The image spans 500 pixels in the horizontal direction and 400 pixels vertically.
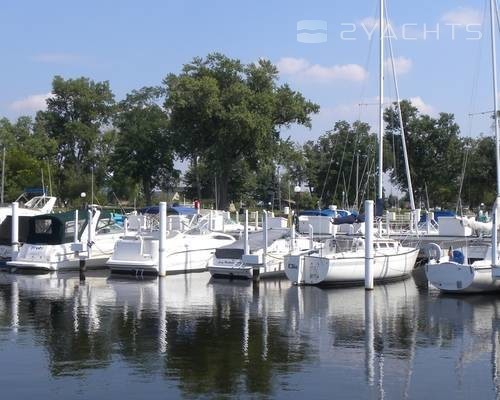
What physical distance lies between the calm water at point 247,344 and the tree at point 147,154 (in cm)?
5187

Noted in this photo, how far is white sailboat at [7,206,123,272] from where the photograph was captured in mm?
35906

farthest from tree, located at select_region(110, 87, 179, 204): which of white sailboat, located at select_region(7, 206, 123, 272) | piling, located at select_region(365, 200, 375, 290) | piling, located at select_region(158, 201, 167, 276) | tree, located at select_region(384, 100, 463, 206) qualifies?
piling, located at select_region(365, 200, 375, 290)

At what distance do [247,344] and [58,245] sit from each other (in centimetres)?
1987

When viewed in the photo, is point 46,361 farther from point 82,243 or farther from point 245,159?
point 245,159

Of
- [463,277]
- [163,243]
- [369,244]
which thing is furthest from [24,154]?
[463,277]

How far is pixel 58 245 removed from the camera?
36.4 m

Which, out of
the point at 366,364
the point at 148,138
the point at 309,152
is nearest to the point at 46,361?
the point at 366,364

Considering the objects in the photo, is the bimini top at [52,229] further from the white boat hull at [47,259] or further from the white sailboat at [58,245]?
the white boat hull at [47,259]

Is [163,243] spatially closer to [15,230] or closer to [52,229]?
[52,229]

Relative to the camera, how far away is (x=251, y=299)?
27.0m

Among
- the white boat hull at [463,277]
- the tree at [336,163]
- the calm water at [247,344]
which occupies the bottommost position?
the calm water at [247,344]

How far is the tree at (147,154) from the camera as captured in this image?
266 feet

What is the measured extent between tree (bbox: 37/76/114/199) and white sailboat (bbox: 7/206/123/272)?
58514mm

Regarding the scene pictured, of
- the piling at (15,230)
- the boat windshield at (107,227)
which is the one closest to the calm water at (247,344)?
the piling at (15,230)
